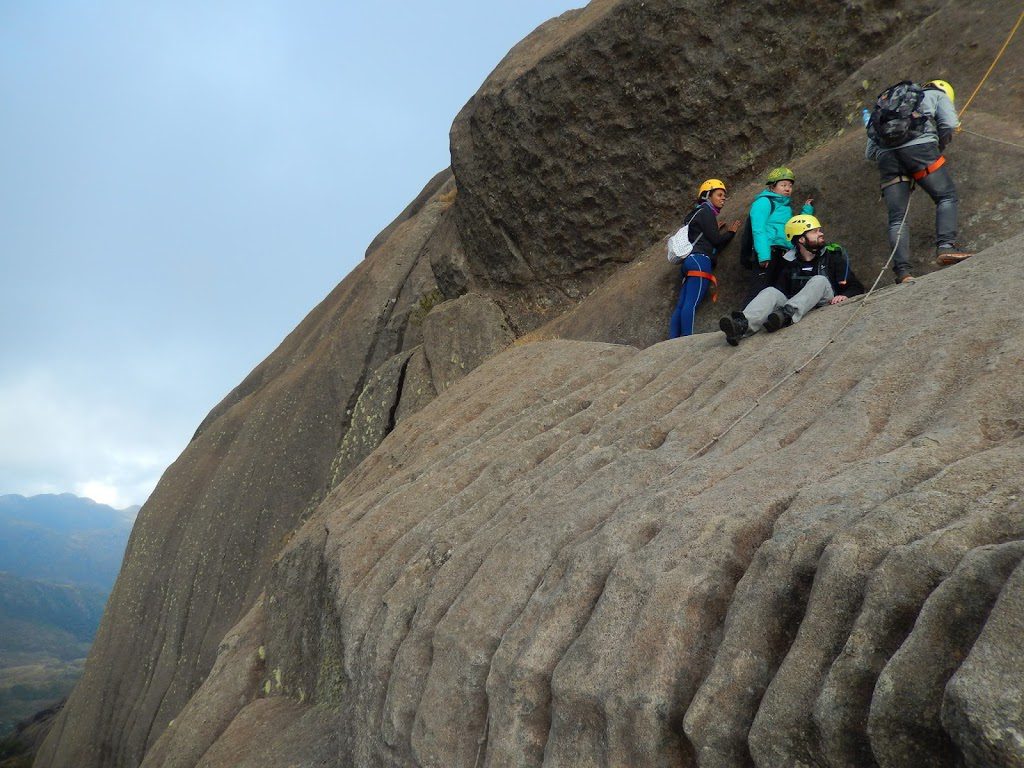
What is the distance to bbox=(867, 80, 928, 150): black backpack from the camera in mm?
8336

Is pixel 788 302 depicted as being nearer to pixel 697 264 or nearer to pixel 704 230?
pixel 697 264

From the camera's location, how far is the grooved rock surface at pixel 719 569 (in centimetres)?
286

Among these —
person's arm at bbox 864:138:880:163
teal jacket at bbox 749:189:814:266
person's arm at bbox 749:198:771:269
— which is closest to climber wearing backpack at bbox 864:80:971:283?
person's arm at bbox 864:138:880:163

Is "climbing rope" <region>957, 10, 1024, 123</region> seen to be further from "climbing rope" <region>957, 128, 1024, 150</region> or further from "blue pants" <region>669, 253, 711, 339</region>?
"blue pants" <region>669, 253, 711, 339</region>

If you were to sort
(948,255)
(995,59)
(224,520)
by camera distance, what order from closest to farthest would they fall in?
(948,255)
(995,59)
(224,520)

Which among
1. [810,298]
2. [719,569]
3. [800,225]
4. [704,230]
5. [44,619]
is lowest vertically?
[719,569]

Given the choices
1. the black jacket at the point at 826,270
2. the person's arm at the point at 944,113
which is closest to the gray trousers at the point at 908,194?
the person's arm at the point at 944,113

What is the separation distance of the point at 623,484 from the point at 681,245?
600 cm

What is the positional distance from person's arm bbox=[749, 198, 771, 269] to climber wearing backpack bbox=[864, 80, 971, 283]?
1.59m

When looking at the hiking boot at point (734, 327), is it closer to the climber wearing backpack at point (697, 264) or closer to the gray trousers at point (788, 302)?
the gray trousers at point (788, 302)

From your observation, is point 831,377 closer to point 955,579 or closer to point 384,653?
point 955,579

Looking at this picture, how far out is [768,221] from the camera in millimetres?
9977

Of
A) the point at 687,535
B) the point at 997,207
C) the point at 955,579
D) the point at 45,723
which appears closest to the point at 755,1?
the point at 997,207

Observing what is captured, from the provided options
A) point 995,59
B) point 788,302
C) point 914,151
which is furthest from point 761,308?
point 995,59
